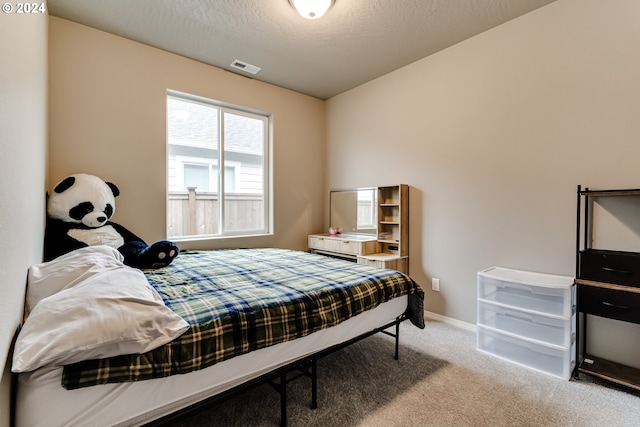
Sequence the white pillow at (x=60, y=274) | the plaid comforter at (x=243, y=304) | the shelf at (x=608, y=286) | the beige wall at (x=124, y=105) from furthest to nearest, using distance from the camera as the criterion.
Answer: the beige wall at (x=124, y=105) → the shelf at (x=608, y=286) → the white pillow at (x=60, y=274) → the plaid comforter at (x=243, y=304)

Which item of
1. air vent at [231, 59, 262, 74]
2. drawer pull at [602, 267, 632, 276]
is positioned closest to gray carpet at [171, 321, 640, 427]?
drawer pull at [602, 267, 632, 276]

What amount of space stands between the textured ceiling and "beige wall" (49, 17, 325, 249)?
16 centimetres

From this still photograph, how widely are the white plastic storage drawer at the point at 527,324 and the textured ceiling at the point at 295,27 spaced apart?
2.41 m

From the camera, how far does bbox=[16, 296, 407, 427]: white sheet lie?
91 centimetres

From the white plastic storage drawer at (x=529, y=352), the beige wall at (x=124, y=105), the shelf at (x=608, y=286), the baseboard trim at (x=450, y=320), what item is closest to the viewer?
the shelf at (x=608, y=286)

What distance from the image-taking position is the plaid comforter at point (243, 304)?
106 cm

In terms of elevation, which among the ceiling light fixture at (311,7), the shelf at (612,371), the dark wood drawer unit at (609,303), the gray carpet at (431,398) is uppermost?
the ceiling light fixture at (311,7)

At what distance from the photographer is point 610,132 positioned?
2025 millimetres

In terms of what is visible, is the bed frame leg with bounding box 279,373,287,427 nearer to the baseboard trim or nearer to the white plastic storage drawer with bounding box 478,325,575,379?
the white plastic storage drawer with bounding box 478,325,575,379

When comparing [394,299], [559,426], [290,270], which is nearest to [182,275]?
[290,270]

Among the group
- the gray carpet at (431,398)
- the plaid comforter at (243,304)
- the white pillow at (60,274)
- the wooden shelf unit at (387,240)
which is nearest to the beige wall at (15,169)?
the white pillow at (60,274)

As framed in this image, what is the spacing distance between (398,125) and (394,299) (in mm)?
2130

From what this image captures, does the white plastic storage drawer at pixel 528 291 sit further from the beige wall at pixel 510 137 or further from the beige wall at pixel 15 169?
the beige wall at pixel 15 169

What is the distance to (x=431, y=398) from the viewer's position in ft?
5.79
